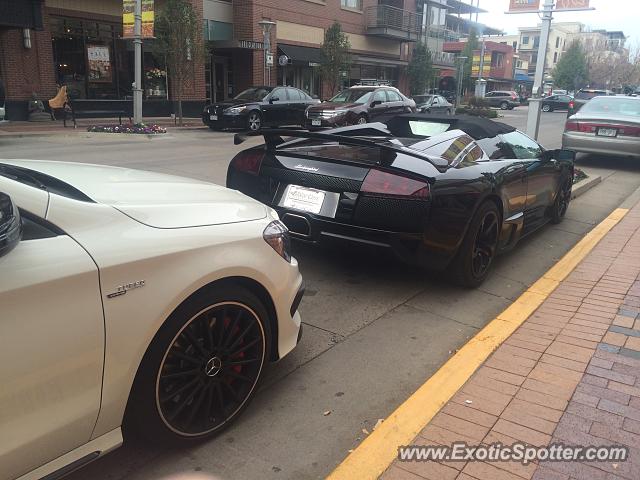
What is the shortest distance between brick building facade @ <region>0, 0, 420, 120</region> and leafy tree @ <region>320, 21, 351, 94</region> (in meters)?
0.77

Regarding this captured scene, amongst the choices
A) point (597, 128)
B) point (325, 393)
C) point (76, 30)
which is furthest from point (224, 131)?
point (325, 393)

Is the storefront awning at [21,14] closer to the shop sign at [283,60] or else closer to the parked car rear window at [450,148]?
the shop sign at [283,60]

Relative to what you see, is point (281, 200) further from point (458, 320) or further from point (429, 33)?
point (429, 33)

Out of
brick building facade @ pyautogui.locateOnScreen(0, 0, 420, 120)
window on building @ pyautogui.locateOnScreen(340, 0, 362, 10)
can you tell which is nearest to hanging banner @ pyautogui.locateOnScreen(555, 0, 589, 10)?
brick building facade @ pyautogui.locateOnScreen(0, 0, 420, 120)

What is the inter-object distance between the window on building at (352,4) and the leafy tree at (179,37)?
14598 mm

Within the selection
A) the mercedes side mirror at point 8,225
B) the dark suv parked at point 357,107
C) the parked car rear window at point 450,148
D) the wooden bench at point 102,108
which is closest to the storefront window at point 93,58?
the wooden bench at point 102,108

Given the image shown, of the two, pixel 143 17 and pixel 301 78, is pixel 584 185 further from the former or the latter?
pixel 301 78

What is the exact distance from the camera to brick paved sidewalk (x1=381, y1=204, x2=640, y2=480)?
241 centimetres

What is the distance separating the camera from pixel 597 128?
11.5 meters

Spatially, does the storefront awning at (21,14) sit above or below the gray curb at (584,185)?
above

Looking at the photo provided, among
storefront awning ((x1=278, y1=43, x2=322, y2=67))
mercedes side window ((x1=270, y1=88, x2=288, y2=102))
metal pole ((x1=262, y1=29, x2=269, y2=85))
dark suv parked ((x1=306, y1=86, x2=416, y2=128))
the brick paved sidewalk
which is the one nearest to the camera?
the brick paved sidewalk

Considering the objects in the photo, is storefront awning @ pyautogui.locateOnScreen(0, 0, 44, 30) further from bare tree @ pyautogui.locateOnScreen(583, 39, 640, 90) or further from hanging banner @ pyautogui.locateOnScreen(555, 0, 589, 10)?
bare tree @ pyautogui.locateOnScreen(583, 39, 640, 90)

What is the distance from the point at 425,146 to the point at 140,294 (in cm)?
292

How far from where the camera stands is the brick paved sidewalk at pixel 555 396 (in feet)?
7.91
